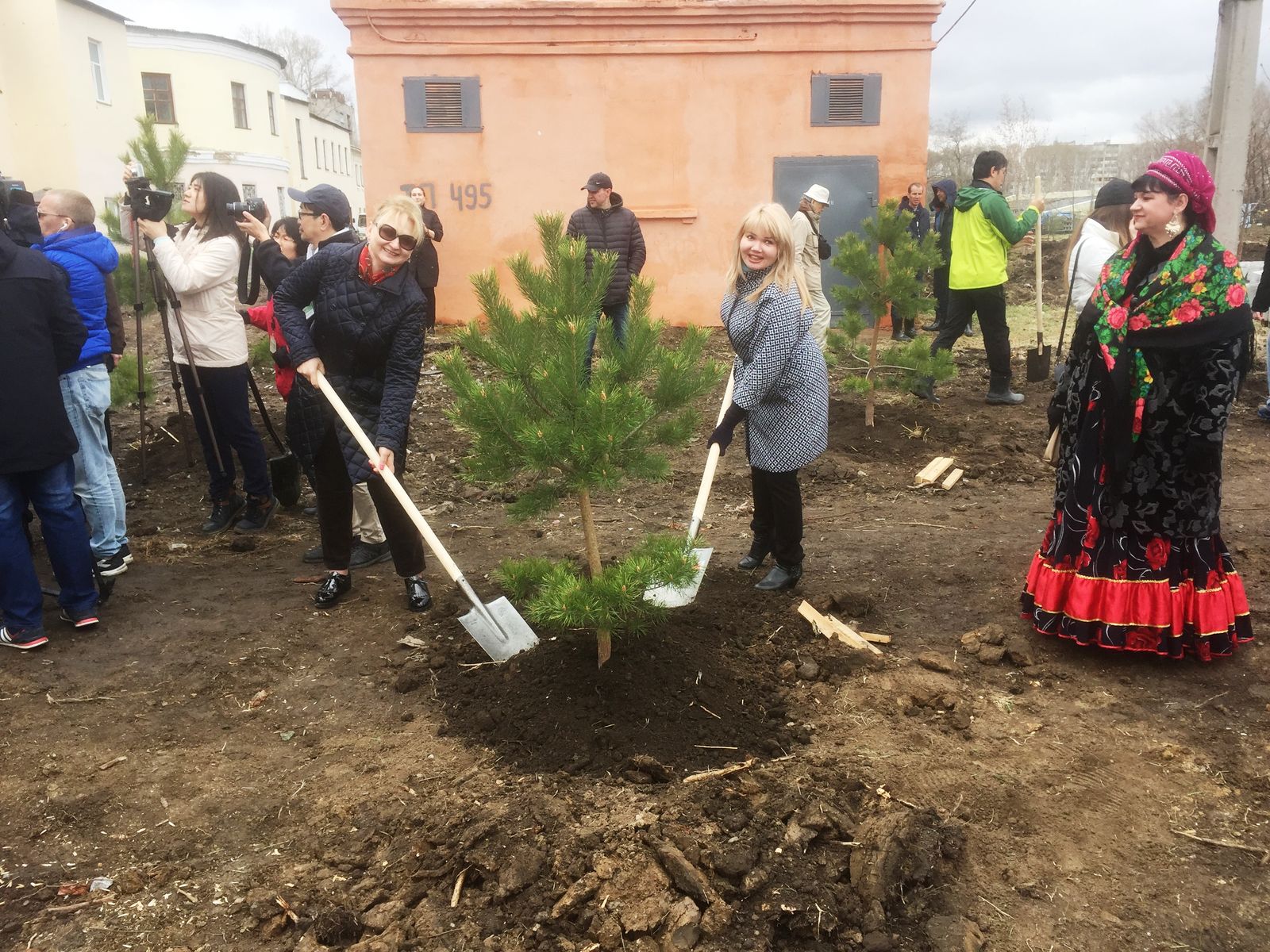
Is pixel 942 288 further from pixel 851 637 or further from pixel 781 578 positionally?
pixel 851 637

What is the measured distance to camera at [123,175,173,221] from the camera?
4.96 meters

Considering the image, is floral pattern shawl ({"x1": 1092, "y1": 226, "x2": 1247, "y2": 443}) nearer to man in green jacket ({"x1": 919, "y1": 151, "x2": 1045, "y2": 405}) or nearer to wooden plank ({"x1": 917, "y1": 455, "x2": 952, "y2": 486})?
wooden plank ({"x1": 917, "y1": 455, "x2": 952, "y2": 486})

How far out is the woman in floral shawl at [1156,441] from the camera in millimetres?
3299

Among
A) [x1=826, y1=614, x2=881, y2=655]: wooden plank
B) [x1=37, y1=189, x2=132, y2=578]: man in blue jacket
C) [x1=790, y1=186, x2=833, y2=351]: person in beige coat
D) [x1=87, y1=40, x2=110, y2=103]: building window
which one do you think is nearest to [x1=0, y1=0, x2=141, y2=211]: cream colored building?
[x1=87, y1=40, x2=110, y2=103]: building window

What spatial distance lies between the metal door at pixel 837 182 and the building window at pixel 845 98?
1.36 feet

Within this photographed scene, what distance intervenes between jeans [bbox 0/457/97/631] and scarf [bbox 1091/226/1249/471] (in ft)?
13.9

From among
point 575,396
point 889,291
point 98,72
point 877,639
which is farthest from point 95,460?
point 98,72

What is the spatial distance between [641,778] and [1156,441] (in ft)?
7.20

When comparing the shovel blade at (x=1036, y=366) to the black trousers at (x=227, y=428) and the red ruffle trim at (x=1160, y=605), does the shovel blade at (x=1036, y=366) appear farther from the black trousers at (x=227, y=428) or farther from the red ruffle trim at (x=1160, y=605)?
the black trousers at (x=227, y=428)

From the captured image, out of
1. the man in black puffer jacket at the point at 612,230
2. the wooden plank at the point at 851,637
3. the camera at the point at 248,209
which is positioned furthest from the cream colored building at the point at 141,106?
the wooden plank at the point at 851,637

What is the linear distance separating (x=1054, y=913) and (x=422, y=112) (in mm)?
10818

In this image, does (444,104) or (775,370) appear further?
(444,104)

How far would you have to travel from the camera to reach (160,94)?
1318 inches

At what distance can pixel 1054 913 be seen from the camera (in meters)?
2.43
